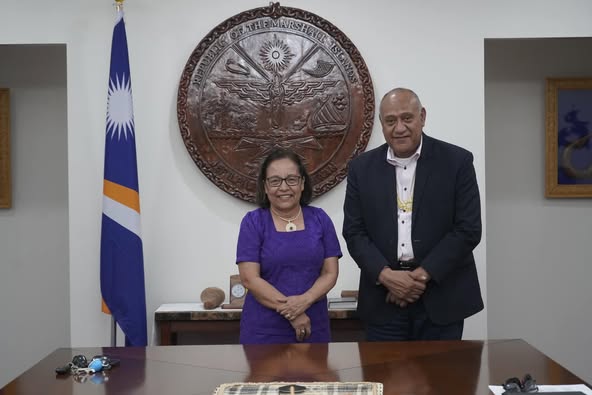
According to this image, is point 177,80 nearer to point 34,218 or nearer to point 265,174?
point 265,174

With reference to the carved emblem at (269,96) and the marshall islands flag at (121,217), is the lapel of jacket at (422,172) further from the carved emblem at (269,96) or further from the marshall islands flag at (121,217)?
the marshall islands flag at (121,217)

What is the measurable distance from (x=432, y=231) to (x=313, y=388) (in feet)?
4.12

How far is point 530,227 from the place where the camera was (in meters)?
4.73

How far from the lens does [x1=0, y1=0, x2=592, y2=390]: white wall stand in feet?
13.3

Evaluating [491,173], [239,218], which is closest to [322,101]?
[239,218]

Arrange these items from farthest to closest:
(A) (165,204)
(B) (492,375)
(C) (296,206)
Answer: (A) (165,204), (C) (296,206), (B) (492,375)

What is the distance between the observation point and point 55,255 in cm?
471

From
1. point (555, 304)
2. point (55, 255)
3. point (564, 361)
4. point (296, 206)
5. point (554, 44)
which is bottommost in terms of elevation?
point (564, 361)

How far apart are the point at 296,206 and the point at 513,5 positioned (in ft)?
6.71

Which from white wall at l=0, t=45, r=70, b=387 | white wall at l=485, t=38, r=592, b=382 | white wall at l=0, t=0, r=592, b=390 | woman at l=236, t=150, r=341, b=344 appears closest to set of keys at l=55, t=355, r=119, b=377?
woman at l=236, t=150, r=341, b=344

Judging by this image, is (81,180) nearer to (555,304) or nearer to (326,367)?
(326,367)

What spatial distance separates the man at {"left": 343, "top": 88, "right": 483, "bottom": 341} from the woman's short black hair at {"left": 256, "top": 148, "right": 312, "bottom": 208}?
253 mm

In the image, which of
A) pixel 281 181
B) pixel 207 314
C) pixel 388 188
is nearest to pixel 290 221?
pixel 281 181

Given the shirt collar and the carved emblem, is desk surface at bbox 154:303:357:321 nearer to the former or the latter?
the carved emblem
